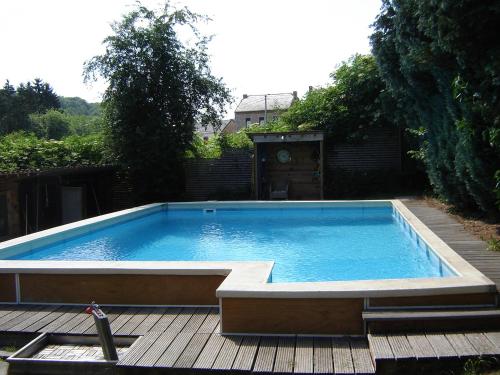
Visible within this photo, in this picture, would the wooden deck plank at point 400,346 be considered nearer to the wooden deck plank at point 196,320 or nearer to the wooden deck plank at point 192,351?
the wooden deck plank at point 192,351

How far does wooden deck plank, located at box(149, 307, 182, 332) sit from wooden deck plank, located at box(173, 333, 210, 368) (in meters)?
0.39

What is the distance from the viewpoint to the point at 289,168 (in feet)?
48.8

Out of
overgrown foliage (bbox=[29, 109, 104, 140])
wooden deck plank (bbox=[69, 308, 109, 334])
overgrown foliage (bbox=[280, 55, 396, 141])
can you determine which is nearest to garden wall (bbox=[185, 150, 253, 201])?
overgrown foliage (bbox=[280, 55, 396, 141])

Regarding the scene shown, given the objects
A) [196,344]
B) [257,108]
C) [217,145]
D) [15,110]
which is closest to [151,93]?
[217,145]

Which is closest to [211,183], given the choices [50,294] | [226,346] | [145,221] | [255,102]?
[145,221]

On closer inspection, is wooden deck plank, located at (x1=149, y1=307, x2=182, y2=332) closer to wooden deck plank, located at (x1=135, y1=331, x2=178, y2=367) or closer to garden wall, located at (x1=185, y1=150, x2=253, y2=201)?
wooden deck plank, located at (x1=135, y1=331, x2=178, y2=367)

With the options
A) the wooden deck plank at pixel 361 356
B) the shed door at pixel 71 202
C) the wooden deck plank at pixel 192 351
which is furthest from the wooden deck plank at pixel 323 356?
the shed door at pixel 71 202

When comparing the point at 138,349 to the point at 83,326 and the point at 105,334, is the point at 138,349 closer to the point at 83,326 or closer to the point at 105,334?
the point at 105,334

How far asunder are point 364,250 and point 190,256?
3008 millimetres

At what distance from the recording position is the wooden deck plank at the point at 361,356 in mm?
3444

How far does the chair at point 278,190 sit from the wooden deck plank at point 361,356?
10075mm

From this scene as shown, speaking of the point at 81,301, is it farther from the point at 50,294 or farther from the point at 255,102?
the point at 255,102

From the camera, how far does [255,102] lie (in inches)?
1826

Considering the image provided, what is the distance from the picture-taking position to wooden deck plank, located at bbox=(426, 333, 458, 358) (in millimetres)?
3430
